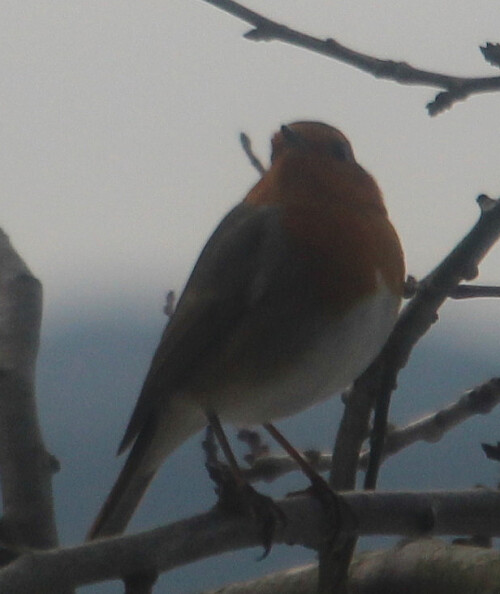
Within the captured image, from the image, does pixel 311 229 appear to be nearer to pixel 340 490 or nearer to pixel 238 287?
pixel 238 287

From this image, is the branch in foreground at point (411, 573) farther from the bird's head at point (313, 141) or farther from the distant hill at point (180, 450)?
the bird's head at point (313, 141)

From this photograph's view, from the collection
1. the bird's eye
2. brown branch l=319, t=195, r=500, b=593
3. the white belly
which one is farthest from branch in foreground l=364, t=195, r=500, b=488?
the bird's eye

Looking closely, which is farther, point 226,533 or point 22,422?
point 22,422

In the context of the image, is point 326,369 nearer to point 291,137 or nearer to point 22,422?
point 22,422

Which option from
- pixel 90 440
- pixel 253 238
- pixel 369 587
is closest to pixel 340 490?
pixel 369 587

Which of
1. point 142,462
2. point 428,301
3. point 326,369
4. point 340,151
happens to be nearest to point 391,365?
point 428,301

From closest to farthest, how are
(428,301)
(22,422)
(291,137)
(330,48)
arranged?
(330,48) < (428,301) < (22,422) < (291,137)

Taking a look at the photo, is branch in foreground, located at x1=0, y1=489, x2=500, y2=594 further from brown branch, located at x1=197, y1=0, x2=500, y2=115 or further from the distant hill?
brown branch, located at x1=197, y1=0, x2=500, y2=115

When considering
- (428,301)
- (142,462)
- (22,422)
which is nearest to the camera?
(428,301)
